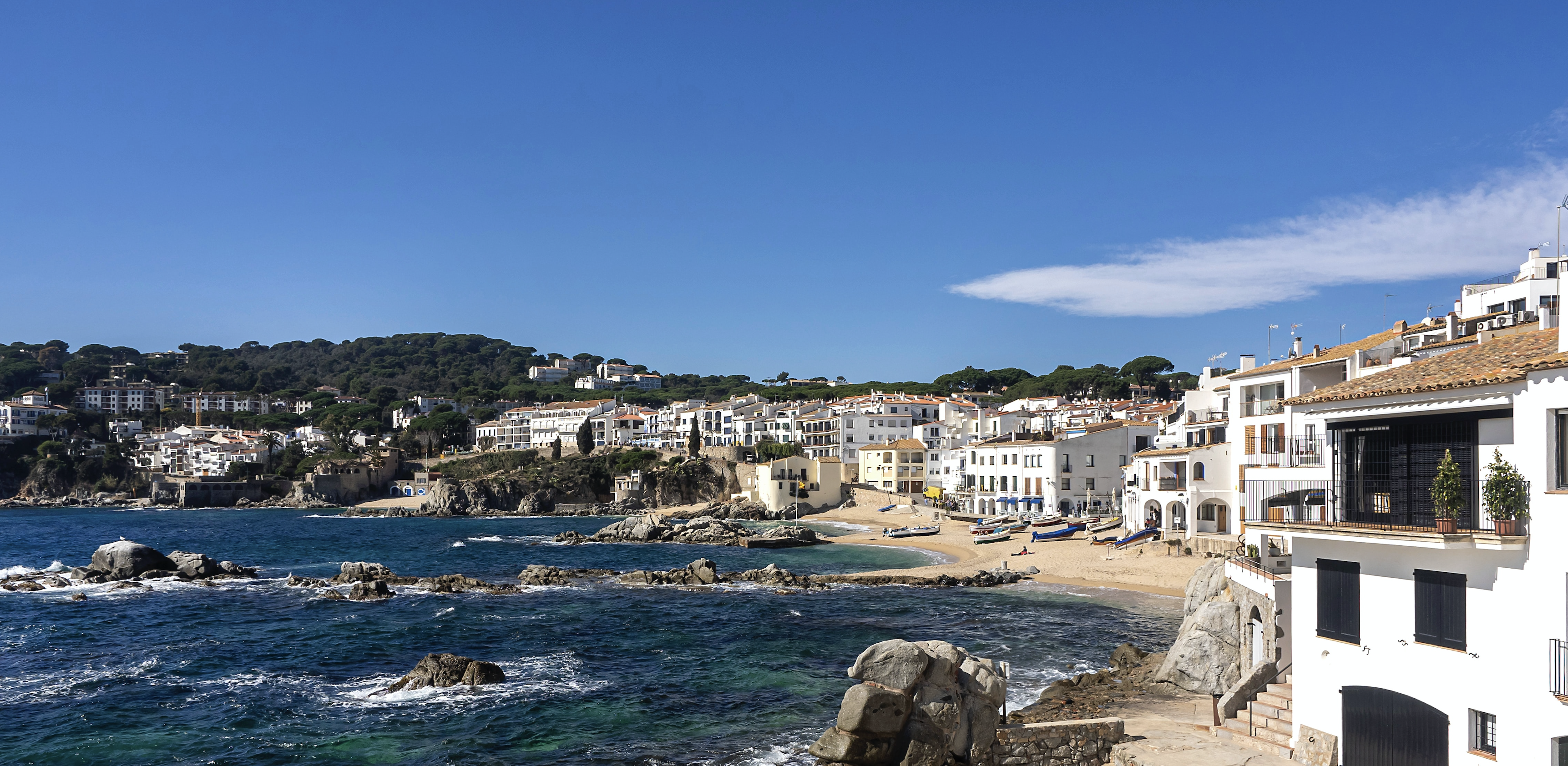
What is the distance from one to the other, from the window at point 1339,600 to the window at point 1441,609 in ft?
3.65

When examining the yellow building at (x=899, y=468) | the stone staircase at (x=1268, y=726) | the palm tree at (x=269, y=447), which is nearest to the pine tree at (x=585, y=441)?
the yellow building at (x=899, y=468)

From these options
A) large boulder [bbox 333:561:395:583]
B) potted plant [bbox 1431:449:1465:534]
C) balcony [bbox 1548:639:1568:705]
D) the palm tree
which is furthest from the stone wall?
the palm tree

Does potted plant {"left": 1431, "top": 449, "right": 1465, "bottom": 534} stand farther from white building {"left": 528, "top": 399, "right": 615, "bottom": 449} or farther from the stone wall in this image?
white building {"left": 528, "top": 399, "right": 615, "bottom": 449}

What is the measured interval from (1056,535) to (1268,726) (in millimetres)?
46842

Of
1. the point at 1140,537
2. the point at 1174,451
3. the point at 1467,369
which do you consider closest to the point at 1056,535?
the point at 1140,537

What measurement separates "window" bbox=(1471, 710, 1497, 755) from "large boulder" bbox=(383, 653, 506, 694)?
24796mm

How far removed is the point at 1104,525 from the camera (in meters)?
65.7

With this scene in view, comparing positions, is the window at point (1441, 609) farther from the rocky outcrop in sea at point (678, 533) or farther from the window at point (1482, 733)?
the rocky outcrop in sea at point (678, 533)

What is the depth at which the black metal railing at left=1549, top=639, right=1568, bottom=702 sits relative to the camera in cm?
1273

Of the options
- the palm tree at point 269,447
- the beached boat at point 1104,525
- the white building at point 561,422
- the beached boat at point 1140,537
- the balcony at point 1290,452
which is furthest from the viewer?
the white building at point 561,422

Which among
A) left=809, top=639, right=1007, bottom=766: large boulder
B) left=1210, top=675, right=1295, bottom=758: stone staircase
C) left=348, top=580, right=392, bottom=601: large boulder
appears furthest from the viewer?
left=348, top=580, right=392, bottom=601: large boulder

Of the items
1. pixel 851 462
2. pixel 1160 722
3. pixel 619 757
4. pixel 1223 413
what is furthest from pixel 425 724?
pixel 851 462

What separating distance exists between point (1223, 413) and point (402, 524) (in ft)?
316

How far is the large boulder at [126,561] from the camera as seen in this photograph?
5653 cm
